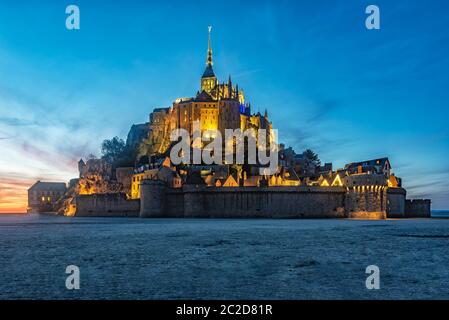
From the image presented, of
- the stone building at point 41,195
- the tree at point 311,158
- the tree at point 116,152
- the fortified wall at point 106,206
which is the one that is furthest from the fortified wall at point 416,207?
the stone building at point 41,195

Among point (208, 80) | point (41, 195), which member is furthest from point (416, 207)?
point (41, 195)

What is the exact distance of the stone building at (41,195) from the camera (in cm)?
12425

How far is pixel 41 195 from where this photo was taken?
12506 centimetres

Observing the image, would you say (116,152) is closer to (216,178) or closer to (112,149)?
(112,149)

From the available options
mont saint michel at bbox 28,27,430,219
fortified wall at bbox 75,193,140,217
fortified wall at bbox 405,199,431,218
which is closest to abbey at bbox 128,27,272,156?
mont saint michel at bbox 28,27,430,219

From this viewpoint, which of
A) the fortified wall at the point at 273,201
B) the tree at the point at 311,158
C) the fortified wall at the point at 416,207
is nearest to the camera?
the fortified wall at the point at 273,201

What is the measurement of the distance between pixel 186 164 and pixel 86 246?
6005cm

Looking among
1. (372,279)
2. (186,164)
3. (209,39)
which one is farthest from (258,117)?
(372,279)

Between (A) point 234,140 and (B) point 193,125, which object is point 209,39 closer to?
(B) point 193,125

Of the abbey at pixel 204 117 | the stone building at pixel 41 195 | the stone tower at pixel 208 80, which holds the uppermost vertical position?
the stone tower at pixel 208 80

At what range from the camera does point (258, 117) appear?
106 m

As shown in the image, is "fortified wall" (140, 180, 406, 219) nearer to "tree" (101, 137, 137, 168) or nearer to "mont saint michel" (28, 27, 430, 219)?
"mont saint michel" (28, 27, 430, 219)

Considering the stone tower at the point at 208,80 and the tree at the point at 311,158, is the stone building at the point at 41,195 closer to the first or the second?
the stone tower at the point at 208,80
